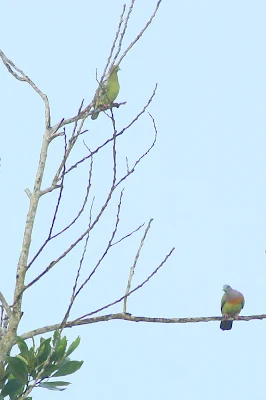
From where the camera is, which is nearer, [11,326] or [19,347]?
[11,326]

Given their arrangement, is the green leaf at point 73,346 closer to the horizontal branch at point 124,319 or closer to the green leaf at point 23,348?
the green leaf at point 23,348

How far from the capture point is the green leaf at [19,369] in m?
3.74

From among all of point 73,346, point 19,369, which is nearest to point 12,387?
point 19,369

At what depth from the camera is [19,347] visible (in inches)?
147

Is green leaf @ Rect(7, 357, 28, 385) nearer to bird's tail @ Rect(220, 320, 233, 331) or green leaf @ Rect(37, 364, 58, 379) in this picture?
green leaf @ Rect(37, 364, 58, 379)

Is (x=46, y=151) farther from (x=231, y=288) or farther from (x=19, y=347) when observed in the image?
(x=231, y=288)

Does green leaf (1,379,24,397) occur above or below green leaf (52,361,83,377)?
below

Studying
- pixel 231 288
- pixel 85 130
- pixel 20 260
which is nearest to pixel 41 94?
pixel 85 130

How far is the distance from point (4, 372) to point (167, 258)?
1151mm

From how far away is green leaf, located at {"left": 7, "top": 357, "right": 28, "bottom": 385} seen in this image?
3.74 meters

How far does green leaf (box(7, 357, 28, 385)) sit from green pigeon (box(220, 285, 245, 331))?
5242mm

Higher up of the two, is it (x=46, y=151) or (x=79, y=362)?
(x=46, y=151)

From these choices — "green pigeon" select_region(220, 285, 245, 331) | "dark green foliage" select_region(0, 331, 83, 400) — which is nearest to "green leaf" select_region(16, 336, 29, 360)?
"dark green foliage" select_region(0, 331, 83, 400)

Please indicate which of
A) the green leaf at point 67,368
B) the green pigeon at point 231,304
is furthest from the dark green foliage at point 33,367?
the green pigeon at point 231,304
